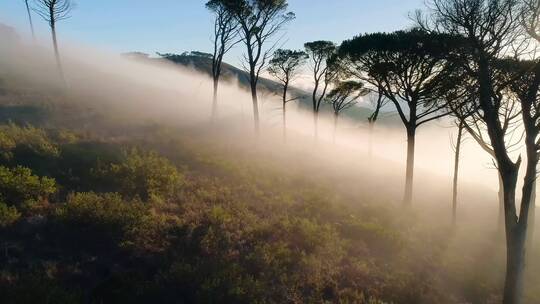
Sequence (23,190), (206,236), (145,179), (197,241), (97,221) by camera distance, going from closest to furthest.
Result: (97,221) → (197,241) → (206,236) → (23,190) → (145,179)

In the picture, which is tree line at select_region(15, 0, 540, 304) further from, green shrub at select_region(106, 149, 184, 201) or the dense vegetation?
green shrub at select_region(106, 149, 184, 201)

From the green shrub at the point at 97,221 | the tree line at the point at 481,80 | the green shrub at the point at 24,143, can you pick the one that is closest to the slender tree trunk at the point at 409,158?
the tree line at the point at 481,80

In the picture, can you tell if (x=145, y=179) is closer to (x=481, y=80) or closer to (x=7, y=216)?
(x=7, y=216)

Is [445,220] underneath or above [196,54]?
underneath

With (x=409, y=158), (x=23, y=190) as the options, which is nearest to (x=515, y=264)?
(x=409, y=158)

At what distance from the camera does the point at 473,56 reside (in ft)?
34.2

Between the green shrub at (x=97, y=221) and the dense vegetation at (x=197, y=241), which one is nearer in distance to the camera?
the dense vegetation at (x=197, y=241)

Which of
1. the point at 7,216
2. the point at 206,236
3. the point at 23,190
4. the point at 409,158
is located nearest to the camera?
the point at 7,216

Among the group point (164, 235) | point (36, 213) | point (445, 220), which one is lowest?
point (445, 220)

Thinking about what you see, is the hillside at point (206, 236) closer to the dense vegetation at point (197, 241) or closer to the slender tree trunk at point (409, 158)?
the dense vegetation at point (197, 241)

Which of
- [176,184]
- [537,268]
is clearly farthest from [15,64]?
[537,268]

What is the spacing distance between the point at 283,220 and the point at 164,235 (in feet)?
14.5

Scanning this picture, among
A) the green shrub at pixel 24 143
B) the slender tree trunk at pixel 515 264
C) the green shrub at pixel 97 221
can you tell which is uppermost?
the green shrub at pixel 24 143

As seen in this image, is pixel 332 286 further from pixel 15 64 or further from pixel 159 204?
pixel 15 64
